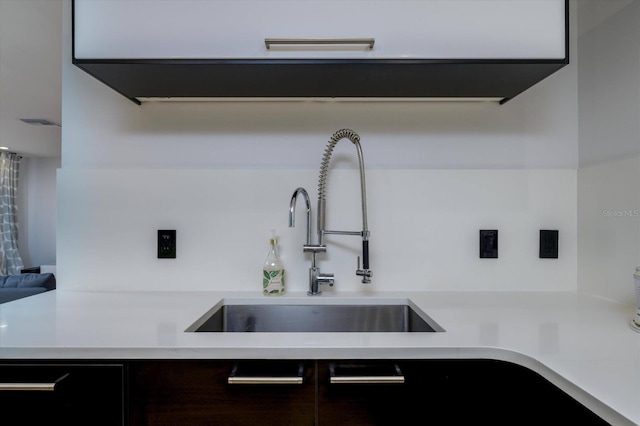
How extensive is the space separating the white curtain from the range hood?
18.6ft

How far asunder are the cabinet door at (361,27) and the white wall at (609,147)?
0.35 metres

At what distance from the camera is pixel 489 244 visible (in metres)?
1.23

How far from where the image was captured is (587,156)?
123 cm

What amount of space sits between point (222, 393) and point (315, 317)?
0.48 m

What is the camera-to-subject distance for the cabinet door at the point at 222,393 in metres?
0.69

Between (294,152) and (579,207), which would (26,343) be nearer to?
(294,152)

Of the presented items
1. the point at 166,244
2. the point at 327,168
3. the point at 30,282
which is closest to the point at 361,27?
the point at 327,168

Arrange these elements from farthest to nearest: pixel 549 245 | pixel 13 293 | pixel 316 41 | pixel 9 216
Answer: pixel 9 216 → pixel 13 293 → pixel 549 245 → pixel 316 41

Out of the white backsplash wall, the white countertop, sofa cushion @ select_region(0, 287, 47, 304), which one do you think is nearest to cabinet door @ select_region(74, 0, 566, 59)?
the white backsplash wall

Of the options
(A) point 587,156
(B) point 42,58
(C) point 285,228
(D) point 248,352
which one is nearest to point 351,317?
(C) point 285,228

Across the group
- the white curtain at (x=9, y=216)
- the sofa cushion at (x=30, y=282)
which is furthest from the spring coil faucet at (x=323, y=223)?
the white curtain at (x=9, y=216)

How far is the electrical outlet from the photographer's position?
123 centimetres

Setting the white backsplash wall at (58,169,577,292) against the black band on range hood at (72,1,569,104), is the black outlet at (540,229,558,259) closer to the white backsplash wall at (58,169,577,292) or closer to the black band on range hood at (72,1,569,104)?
the white backsplash wall at (58,169,577,292)

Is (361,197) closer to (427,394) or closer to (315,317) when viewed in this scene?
(315,317)
